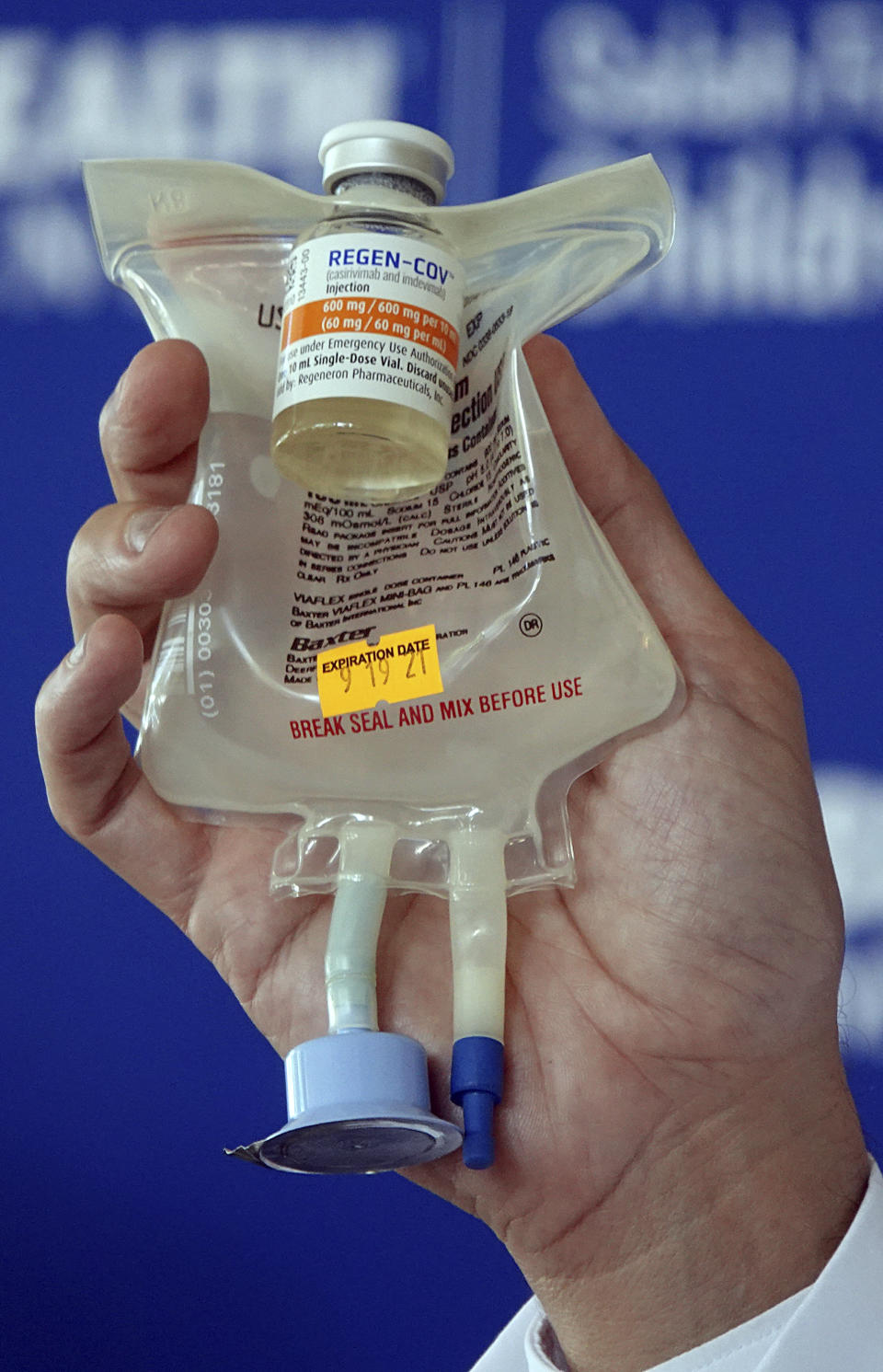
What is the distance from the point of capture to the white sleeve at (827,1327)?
623 millimetres

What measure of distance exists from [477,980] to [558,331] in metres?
0.95

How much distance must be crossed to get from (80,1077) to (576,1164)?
1013 millimetres

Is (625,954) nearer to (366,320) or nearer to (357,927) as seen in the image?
(357,927)

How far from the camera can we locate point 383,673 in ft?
2.27

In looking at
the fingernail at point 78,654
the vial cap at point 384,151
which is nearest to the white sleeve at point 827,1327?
the fingernail at point 78,654

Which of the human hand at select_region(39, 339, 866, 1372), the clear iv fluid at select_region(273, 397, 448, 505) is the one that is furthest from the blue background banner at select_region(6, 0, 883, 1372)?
the clear iv fluid at select_region(273, 397, 448, 505)

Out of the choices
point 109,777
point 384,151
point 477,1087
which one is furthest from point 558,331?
point 477,1087

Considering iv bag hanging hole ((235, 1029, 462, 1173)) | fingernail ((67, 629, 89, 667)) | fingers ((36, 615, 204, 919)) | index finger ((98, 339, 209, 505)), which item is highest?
index finger ((98, 339, 209, 505))

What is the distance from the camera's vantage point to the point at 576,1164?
0.65 m

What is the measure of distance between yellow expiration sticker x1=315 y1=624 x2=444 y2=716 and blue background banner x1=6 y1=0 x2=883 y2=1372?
78 centimetres

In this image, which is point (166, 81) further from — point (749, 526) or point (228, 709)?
point (228, 709)

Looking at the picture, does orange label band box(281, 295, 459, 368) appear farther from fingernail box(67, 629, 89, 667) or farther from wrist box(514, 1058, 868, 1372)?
wrist box(514, 1058, 868, 1372)

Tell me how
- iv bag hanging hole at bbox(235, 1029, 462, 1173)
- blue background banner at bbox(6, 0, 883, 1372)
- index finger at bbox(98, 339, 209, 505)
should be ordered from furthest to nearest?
blue background banner at bbox(6, 0, 883, 1372), index finger at bbox(98, 339, 209, 505), iv bag hanging hole at bbox(235, 1029, 462, 1173)

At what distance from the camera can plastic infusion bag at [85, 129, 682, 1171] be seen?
69 centimetres
